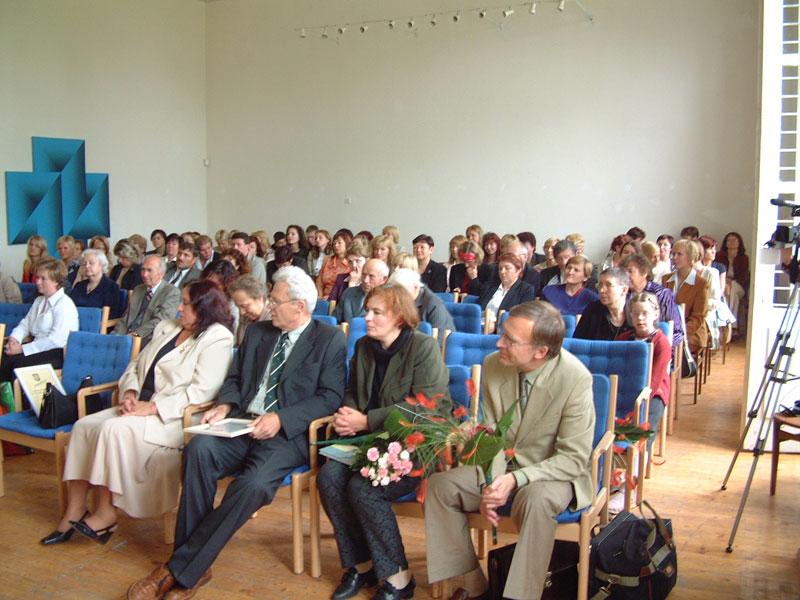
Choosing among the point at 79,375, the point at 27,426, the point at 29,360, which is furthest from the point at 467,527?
the point at 29,360

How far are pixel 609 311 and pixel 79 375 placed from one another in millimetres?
3105

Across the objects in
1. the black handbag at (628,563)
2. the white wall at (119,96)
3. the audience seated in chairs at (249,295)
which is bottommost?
the black handbag at (628,563)

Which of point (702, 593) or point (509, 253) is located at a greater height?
point (509, 253)

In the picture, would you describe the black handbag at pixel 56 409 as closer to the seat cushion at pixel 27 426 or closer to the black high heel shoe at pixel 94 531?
the seat cushion at pixel 27 426

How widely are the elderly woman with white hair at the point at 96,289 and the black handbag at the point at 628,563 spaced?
16.5 feet

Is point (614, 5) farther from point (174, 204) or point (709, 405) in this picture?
point (174, 204)

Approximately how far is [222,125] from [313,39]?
88.6 inches

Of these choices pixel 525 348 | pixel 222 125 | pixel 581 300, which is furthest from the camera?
pixel 222 125

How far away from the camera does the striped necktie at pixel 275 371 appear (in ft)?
12.3

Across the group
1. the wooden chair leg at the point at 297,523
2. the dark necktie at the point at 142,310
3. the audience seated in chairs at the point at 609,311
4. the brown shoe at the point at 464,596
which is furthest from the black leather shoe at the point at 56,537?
the audience seated in chairs at the point at 609,311

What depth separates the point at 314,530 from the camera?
3.50 m

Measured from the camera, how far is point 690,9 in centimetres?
1022

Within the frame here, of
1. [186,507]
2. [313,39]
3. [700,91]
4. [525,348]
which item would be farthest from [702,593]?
[313,39]

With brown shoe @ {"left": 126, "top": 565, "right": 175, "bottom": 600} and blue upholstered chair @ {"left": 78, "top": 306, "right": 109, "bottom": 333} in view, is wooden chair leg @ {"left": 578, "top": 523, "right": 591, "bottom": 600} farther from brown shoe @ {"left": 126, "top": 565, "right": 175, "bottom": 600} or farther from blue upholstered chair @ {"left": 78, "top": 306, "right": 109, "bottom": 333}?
blue upholstered chair @ {"left": 78, "top": 306, "right": 109, "bottom": 333}
